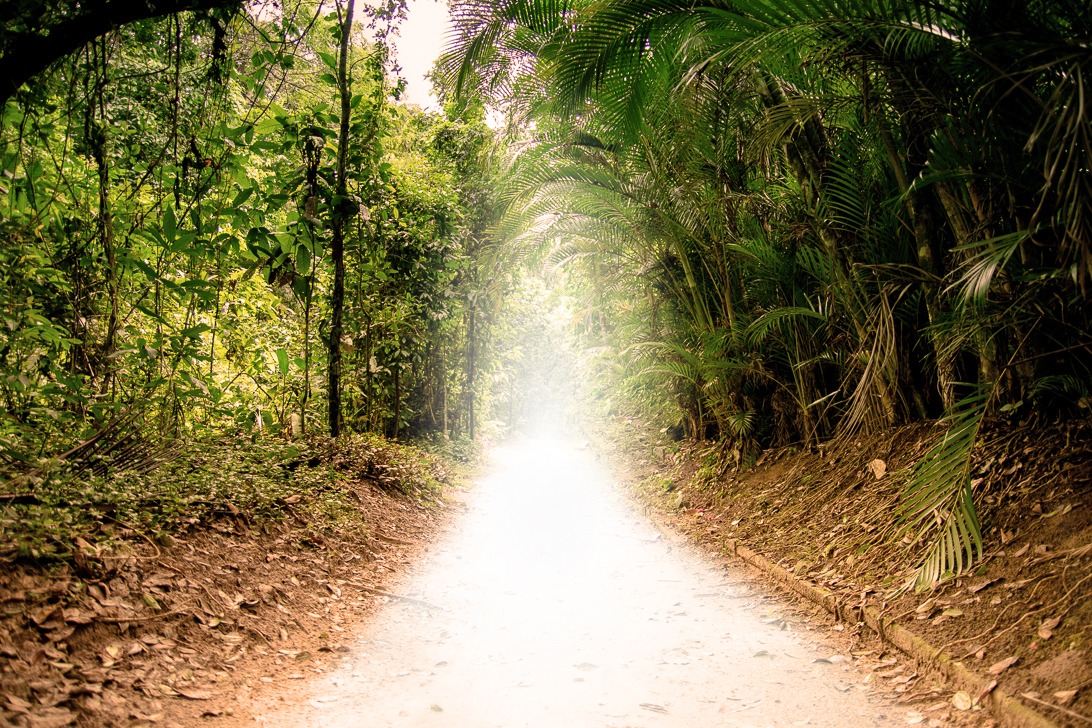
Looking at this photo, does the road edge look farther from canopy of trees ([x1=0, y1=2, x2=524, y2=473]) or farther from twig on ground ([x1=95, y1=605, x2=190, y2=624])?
canopy of trees ([x1=0, y1=2, x2=524, y2=473])

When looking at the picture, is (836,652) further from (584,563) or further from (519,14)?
(519,14)

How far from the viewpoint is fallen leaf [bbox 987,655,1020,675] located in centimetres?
231

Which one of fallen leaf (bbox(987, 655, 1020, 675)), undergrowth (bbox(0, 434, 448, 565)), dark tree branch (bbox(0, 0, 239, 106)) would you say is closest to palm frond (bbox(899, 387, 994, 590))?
fallen leaf (bbox(987, 655, 1020, 675))

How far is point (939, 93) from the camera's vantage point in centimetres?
317

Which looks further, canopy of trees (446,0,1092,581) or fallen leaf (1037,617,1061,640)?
canopy of trees (446,0,1092,581)

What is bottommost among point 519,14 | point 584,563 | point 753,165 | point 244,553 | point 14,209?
point 584,563

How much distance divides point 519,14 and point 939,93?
3556mm

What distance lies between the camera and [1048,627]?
7.73ft

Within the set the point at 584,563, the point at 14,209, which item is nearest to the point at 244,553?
the point at 14,209

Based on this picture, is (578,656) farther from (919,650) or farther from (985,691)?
(985,691)

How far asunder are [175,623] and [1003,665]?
11.7ft

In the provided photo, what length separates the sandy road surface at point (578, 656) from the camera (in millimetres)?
2443

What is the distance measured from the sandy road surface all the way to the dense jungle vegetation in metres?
1.03

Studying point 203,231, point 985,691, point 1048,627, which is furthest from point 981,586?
point 203,231
